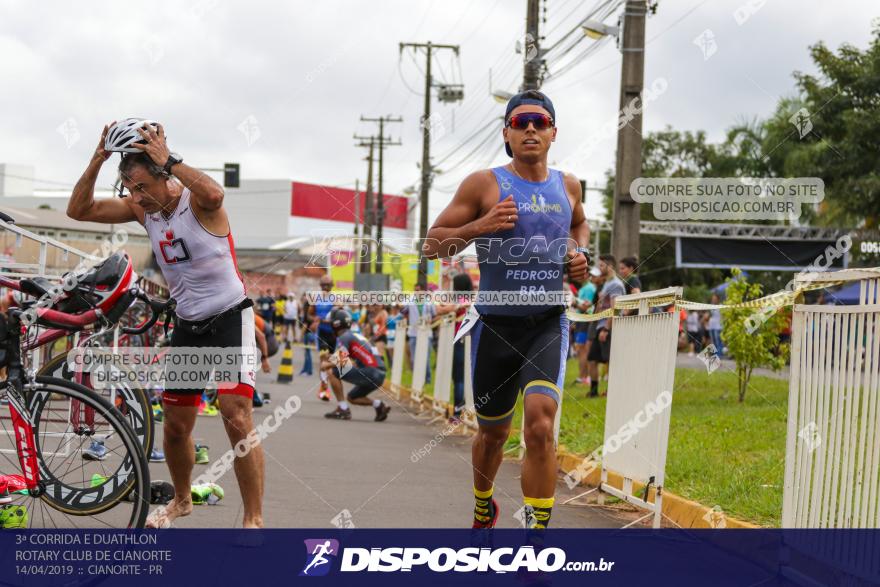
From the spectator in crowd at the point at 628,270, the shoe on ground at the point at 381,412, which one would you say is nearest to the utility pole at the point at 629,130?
the spectator in crowd at the point at 628,270

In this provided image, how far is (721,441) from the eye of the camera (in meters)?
10.6

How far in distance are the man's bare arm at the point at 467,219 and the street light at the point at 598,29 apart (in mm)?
10946

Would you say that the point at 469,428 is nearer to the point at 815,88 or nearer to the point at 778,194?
the point at 778,194

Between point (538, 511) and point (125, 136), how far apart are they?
2486 millimetres

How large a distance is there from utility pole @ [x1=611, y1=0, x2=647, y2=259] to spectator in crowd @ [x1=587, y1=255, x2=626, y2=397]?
0.92 feet

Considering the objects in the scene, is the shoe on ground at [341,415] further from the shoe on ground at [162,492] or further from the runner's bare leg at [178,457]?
the shoe on ground at [162,492]

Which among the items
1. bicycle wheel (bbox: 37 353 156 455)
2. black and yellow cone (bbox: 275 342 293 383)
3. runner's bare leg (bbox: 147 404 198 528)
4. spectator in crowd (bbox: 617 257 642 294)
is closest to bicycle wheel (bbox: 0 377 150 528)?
runner's bare leg (bbox: 147 404 198 528)

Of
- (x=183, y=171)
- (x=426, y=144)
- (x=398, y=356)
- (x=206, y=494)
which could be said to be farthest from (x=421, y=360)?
(x=426, y=144)

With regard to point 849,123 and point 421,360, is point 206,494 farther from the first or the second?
point 849,123

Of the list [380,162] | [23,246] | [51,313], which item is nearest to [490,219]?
[51,313]

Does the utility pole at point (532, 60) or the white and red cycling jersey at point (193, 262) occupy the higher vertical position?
the utility pole at point (532, 60)

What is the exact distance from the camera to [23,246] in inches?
414

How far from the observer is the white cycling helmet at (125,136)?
5.22 m

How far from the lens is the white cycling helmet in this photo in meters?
5.22
